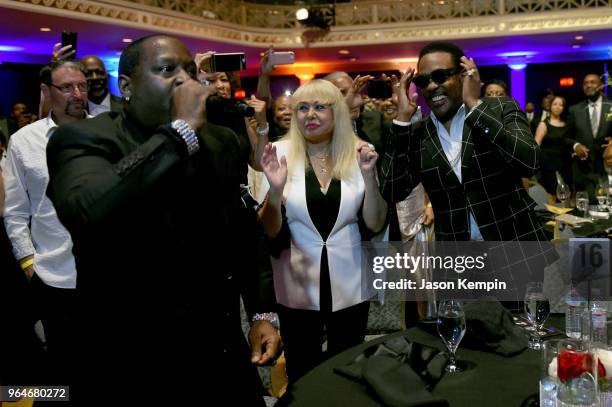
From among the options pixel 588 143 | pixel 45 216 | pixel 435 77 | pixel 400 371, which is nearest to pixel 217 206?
pixel 400 371

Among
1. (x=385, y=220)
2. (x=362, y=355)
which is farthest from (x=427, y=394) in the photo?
(x=385, y=220)

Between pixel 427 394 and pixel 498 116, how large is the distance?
1345 millimetres

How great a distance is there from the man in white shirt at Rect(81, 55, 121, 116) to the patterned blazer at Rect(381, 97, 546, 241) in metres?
1.71

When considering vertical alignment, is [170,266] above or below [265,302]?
above

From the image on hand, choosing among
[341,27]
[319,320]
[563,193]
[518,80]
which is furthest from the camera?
[518,80]

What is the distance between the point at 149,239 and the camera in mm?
1195

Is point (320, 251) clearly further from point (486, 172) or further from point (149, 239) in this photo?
point (149, 239)

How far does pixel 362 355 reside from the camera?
1399mm

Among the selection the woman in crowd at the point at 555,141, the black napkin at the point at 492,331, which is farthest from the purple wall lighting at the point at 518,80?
the black napkin at the point at 492,331

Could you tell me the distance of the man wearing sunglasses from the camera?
2.15m

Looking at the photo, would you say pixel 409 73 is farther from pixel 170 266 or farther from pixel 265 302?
pixel 170 266

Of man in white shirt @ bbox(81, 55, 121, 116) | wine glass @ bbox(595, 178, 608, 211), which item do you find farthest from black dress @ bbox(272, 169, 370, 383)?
wine glass @ bbox(595, 178, 608, 211)

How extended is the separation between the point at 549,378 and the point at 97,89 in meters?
2.79

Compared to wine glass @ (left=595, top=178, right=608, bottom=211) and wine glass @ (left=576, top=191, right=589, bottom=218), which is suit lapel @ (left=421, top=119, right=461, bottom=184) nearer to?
wine glass @ (left=576, top=191, right=589, bottom=218)
